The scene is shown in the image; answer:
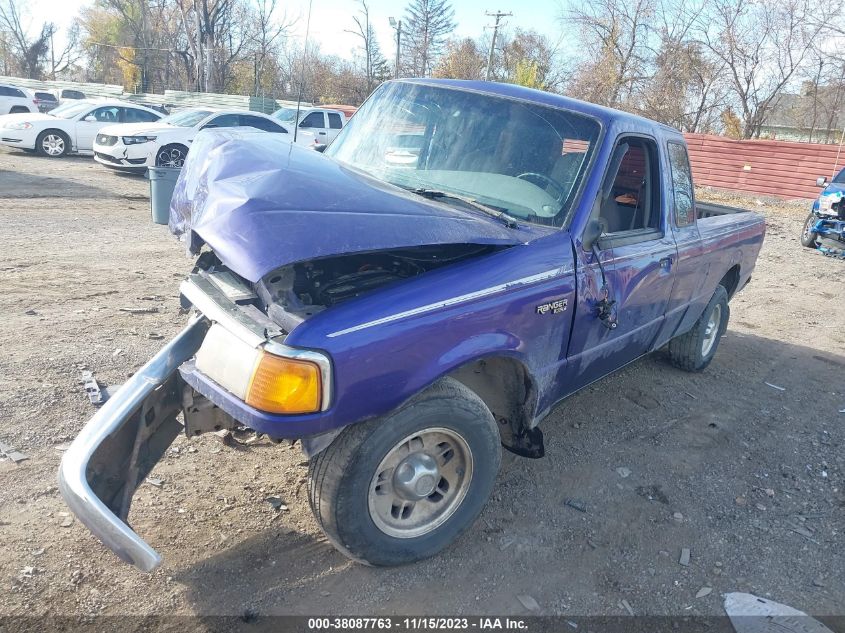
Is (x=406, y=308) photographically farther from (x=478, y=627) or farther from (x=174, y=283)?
(x=174, y=283)

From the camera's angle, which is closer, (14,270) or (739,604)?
(739,604)

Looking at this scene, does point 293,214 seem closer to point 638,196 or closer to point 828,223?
point 638,196

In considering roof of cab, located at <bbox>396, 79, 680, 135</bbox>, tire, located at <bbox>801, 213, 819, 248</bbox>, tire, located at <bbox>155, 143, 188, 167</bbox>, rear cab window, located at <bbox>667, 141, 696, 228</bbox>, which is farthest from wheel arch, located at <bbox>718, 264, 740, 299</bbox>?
tire, located at <bbox>155, 143, 188, 167</bbox>

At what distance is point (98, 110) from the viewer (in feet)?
56.3

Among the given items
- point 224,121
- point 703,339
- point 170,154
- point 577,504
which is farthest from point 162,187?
point 224,121

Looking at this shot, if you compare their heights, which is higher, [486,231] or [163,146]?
[486,231]

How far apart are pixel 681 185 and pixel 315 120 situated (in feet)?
54.3

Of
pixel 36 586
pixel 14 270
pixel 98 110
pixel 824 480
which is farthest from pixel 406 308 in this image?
pixel 98 110

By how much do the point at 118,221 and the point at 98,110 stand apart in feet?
31.5

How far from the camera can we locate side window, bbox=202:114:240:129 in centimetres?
1545

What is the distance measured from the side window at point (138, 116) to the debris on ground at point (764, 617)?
18107mm

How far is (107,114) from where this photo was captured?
1727 cm

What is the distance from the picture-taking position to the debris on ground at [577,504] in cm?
354

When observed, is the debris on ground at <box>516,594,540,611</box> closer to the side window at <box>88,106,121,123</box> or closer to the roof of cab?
the roof of cab
